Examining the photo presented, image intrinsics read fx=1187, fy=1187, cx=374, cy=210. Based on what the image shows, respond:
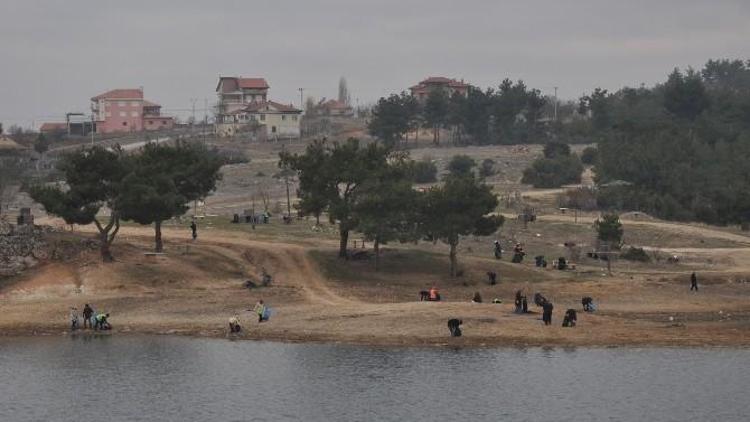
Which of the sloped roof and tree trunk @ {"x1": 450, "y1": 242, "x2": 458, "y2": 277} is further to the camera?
the sloped roof

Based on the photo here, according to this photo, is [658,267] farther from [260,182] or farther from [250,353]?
[260,182]

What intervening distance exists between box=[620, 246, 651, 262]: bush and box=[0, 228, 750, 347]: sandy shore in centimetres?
789

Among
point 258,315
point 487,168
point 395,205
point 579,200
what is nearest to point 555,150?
point 487,168

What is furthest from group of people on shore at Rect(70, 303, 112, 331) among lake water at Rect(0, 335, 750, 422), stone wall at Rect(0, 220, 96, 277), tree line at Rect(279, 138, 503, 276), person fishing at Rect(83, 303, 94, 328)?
tree line at Rect(279, 138, 503, 276)

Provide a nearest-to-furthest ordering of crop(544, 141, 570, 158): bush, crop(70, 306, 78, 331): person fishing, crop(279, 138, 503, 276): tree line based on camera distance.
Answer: crop(70, 306, 78, 331): person fishing
crop(279, 138, 503, 276): tree line
crop(544, 141, 570, 158): bush

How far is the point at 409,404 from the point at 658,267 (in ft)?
144

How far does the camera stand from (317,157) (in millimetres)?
90938

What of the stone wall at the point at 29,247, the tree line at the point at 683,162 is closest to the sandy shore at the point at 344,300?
the stone wall at the point at 29,247

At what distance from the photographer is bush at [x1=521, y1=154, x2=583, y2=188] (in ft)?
500

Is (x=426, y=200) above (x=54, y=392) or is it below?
above

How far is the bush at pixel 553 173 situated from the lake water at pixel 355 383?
286 ft

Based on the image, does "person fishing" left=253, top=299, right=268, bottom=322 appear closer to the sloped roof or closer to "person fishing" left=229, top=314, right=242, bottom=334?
"person fishing" left=229, top=314, right=242, bottom=334

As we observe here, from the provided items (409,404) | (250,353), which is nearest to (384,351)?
(250,353)

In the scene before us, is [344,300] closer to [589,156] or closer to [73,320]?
[73,320]
